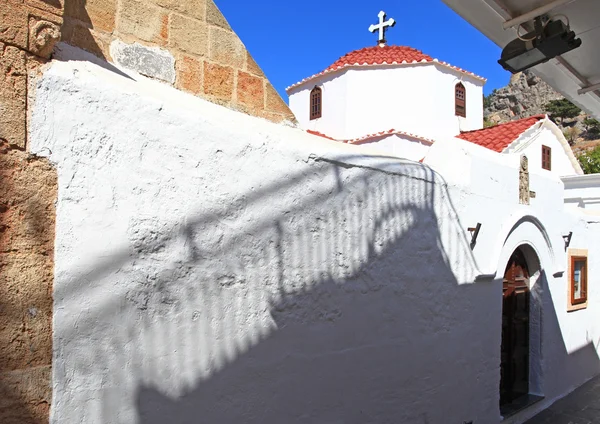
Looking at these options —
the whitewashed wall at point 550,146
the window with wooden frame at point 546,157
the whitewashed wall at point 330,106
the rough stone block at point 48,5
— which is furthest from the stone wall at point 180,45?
the window with wooden frame at point 546,157

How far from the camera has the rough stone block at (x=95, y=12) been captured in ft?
9.38

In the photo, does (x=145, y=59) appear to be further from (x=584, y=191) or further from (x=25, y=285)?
(x=584, y=191)

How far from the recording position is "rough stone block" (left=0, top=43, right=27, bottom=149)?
1901 mm

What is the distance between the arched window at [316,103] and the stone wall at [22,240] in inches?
522

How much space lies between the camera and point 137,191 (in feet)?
7.38

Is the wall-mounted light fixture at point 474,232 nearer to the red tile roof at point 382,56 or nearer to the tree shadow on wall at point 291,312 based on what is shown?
the tree shadow on wall at point 291,312

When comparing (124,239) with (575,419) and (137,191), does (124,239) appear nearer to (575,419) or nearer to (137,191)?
(137,191)

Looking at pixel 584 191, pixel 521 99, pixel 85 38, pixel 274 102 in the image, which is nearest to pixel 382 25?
pixel 584 191

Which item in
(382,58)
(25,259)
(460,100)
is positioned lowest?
(25,259)

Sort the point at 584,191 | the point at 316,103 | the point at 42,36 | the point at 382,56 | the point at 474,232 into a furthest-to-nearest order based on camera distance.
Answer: the point at 316,103
the point at 382,56
the point at 584,191
the point at 474,232
the point at 42,36

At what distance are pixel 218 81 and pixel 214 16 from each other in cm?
47

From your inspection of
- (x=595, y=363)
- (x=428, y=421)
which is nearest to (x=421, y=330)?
(x=428, y=421)

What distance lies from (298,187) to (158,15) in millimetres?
1493

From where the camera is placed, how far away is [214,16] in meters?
3.55
